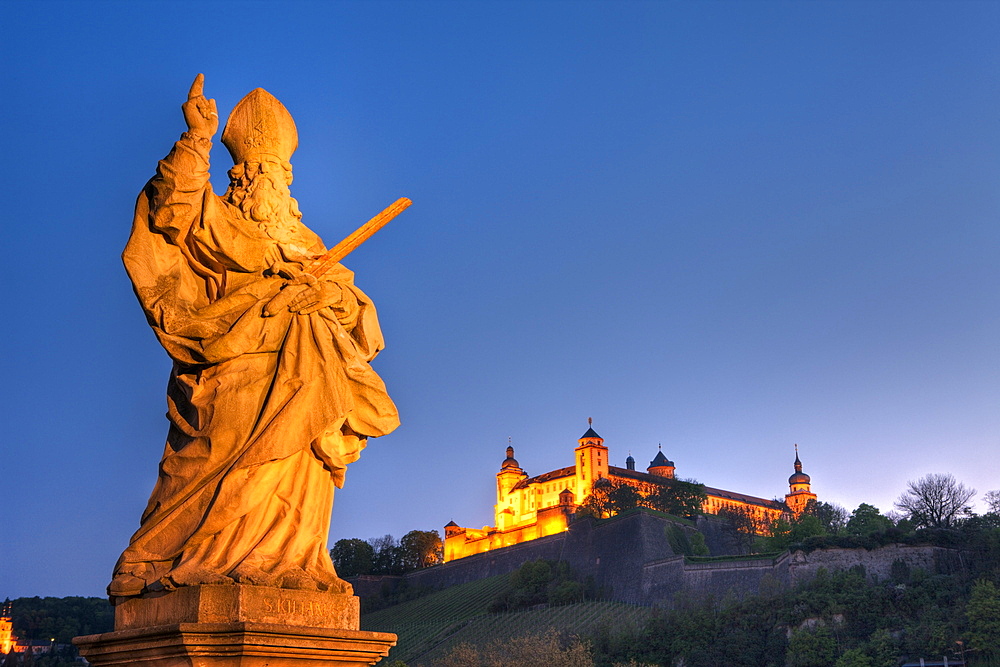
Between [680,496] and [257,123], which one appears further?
[680,496]

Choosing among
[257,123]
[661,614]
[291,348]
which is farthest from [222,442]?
[661,614]

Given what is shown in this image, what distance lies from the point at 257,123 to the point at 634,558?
215 ft

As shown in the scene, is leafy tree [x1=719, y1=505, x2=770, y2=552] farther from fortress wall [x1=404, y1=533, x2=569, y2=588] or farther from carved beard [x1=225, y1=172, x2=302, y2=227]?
carved beard [x1=225, y1=172, x2=302, y2=227]

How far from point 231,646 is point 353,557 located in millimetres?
91508

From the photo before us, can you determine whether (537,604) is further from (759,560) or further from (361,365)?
(361,365)

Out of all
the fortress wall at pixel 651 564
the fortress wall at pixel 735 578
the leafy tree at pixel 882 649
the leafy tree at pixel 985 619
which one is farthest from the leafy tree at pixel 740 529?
the leafy tree at pixel 985 619

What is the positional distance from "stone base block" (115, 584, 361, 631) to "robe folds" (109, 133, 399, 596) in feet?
0.17

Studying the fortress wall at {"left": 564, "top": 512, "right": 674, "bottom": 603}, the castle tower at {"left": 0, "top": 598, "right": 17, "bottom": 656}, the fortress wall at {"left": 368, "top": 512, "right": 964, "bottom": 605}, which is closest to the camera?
the castle tower at {"left": 0, "top": 598, "right": 17, "bottom": 656}

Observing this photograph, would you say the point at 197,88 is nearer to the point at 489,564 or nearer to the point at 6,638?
the point at 6,638

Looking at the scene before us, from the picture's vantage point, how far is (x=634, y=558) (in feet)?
221

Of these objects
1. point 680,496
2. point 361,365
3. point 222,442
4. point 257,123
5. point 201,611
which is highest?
point 680,496

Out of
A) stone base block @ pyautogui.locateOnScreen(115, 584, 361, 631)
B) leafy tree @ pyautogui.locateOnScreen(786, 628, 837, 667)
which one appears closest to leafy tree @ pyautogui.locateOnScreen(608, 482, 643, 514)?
leafy tree @ pyautogui.locateOnScreen(786, 628, 837, 667)

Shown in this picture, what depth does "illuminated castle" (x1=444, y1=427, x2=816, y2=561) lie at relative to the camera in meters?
101

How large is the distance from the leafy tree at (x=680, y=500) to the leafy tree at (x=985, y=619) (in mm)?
38535
